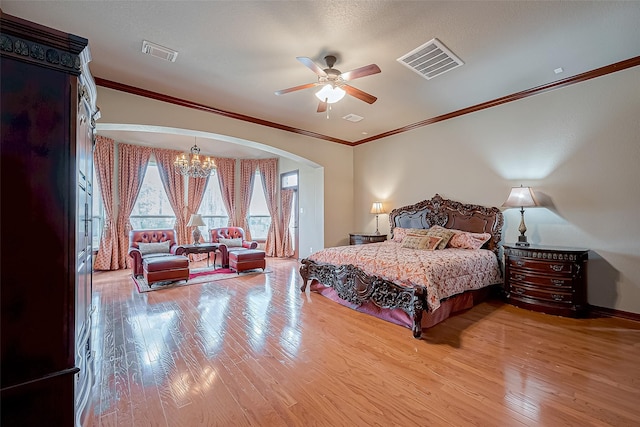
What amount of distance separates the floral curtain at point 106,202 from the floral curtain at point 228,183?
2.47m

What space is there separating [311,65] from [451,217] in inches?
143

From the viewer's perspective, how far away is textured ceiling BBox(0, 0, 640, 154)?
93.7 inches

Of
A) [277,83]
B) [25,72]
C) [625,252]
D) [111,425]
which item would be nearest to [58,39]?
[25,72]

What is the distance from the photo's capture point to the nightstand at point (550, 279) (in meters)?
3.27

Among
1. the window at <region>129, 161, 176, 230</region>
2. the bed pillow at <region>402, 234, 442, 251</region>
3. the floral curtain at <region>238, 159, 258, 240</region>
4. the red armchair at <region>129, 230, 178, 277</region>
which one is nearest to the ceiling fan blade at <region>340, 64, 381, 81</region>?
the bed pillow at <region>402, 234, 442, 251</region>

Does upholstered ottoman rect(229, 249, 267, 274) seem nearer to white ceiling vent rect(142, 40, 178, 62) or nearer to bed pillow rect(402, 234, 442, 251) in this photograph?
bed pillow rect(402, 234, 442, 251)

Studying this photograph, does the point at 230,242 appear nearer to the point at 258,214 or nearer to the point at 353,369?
the point at 258,214

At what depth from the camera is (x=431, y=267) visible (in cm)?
297

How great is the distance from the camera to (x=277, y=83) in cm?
371

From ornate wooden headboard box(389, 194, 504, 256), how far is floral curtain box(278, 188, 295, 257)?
3.22 metres

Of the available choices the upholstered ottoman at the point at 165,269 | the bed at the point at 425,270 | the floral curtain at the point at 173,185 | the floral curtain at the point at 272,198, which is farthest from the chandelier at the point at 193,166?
the bed at the point at 425,270

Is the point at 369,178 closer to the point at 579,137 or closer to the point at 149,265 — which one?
the point at 579,137

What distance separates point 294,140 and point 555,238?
473 centimetres

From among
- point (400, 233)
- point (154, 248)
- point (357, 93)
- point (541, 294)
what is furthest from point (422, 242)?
point (154, 248)
